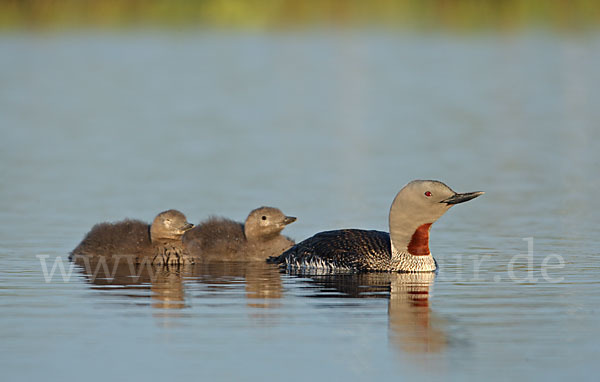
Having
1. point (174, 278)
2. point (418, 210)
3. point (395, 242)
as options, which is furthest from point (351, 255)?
point (174, 278)

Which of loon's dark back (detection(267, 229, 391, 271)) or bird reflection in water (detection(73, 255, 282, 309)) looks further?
loon's dark back (detection(267, 229, 391, 271))

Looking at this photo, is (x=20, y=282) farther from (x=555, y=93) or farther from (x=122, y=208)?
(x=555, y=93)

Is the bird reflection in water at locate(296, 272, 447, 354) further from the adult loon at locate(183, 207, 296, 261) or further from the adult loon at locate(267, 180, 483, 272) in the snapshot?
the adult loon at locate(183, 207, 296, 261)

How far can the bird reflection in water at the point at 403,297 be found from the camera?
25.0 feet

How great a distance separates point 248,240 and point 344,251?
1.23 meters

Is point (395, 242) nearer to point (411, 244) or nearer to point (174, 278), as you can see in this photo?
point (411, 244)

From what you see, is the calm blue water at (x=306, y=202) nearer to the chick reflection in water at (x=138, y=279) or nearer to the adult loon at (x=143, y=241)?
the chick reflection in water at (x=138, y=279)

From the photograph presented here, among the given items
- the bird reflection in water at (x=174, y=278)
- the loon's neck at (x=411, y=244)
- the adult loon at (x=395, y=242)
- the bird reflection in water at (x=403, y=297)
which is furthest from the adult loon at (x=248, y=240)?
the loon's neck at (x=411, y=244)

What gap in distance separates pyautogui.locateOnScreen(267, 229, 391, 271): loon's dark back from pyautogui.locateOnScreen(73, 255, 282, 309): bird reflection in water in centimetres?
29

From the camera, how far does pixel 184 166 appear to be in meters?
16.5

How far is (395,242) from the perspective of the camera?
10219 millimetres

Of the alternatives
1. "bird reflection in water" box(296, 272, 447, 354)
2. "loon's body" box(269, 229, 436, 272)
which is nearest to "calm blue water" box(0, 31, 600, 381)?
"bird reflection in water" box(296, 272, 447, 354)

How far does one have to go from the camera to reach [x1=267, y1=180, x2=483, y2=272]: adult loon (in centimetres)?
1001

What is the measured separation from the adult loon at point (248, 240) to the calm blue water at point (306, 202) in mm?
544
